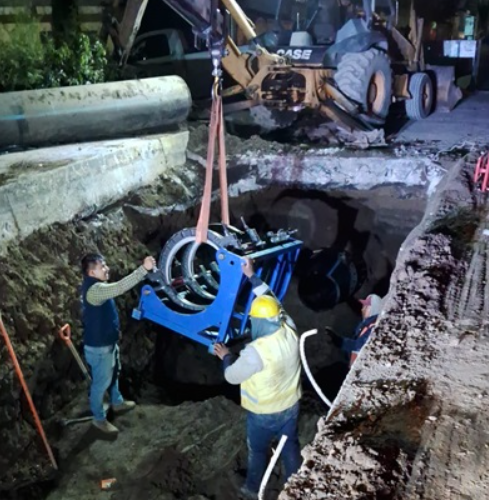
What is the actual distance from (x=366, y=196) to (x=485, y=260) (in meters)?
3.14

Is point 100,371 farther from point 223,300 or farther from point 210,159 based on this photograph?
point 210,159

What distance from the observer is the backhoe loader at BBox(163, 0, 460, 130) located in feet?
27.8

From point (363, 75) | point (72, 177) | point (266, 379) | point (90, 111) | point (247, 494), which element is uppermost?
point (363, 75)

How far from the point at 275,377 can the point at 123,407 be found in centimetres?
200

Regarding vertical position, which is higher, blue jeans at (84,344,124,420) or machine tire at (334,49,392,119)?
machine tire at (334,49,392,119)

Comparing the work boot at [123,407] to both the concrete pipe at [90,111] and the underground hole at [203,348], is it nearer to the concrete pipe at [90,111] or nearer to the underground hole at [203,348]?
the underground hole at [203,348]

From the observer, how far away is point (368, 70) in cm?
869

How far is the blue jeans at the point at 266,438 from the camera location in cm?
397

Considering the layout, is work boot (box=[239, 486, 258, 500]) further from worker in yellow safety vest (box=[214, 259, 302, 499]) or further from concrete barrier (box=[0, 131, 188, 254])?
concrete barrier (box=[0, 131, 188, 254])

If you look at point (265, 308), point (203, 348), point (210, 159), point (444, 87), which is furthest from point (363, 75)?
point (265, 308)

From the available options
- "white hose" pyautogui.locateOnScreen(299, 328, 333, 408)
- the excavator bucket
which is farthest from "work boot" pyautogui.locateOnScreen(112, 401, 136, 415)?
the excavator bucket

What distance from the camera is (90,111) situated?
663 centimetres

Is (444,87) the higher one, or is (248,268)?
(444,87)

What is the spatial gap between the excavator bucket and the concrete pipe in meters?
6.10
